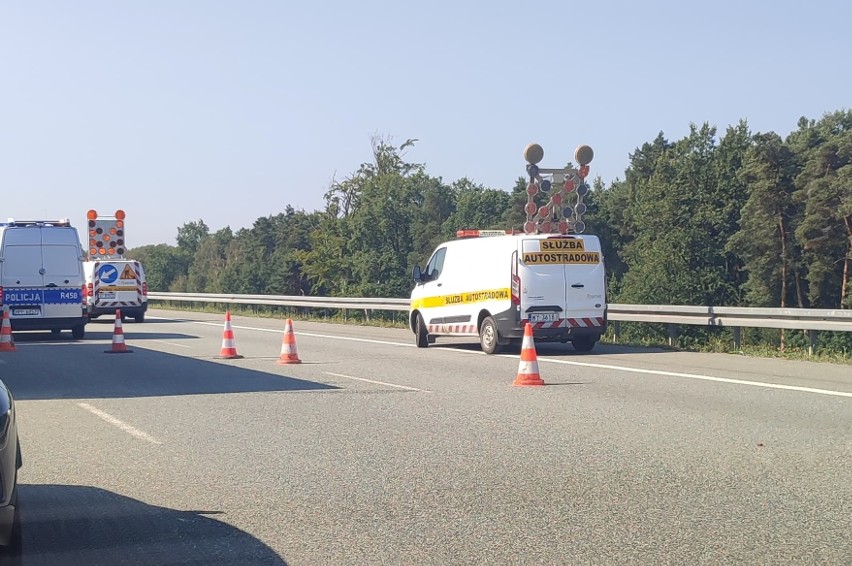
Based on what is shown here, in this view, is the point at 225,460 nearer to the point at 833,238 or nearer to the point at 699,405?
the point at 699,405

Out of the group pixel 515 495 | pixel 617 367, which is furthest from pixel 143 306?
pixel 515 495

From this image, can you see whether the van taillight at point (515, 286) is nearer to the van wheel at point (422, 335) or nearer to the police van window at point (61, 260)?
the van wheel at point (422, 335)

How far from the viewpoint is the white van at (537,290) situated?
1834 centimetres

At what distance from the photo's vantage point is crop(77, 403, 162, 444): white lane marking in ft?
32.1

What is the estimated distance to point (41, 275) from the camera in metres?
24.4

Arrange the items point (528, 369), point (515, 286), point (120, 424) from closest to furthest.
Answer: point (120, 424), point (528, 369), point (515, 286)

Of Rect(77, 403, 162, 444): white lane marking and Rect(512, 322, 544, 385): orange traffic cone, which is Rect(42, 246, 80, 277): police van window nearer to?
Rect(77, 403, 162, 444): white lane marking

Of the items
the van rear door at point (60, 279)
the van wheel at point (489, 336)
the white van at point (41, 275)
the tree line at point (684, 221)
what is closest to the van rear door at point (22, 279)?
the white van at point (41, 275)

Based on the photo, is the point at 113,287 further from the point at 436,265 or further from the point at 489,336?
the point at 489,336

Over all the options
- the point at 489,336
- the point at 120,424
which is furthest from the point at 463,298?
the point at 120,424

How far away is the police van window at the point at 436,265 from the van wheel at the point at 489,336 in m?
2.29

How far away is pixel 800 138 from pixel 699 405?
66.9m

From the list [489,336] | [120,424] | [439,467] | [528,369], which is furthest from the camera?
[489,336]

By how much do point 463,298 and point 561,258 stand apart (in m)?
2.31
